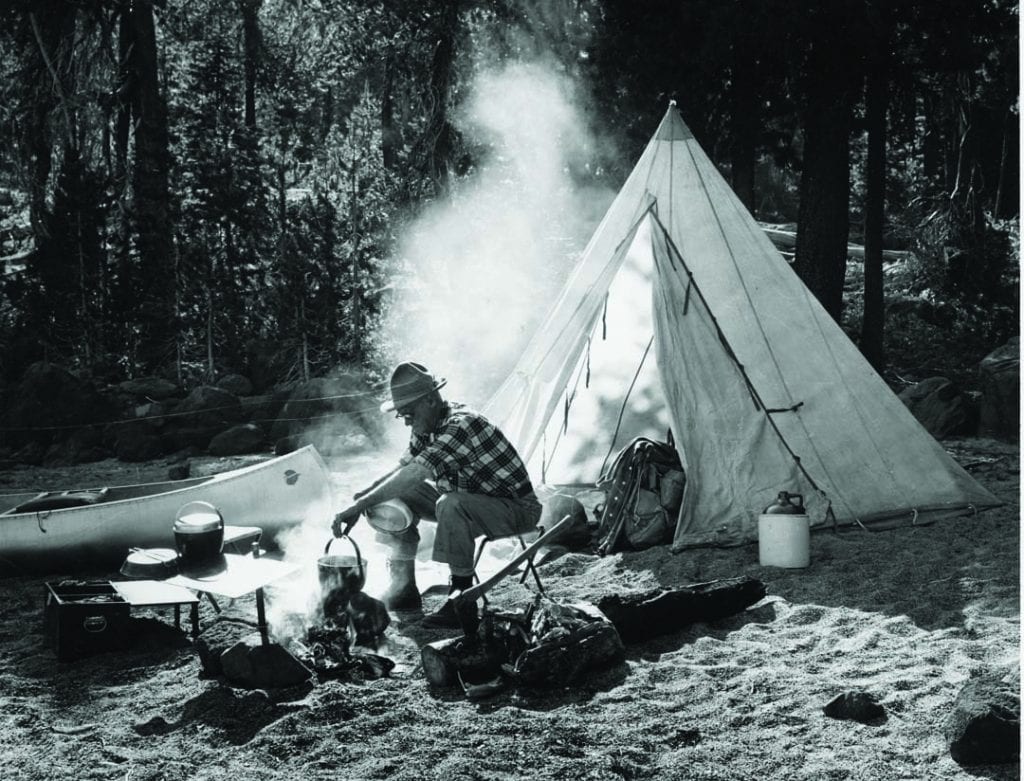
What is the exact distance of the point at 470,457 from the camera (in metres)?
4.74

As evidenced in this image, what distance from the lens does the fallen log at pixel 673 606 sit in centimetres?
427

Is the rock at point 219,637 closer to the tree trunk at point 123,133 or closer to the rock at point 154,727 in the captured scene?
the rock at point 154,727

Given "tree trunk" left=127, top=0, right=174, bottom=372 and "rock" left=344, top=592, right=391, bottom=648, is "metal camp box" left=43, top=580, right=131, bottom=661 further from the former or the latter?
"tree trunk" left=127, top=0, right=174, bottom=372

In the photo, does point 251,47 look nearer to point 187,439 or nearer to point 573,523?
point 187,439

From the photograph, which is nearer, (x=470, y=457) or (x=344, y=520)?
(x=344, y=520)

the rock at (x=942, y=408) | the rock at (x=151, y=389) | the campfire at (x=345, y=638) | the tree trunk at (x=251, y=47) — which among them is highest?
the tree trunk at (x=251, y=47)

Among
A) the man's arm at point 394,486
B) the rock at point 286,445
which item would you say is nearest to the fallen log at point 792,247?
the rock at point 286,445

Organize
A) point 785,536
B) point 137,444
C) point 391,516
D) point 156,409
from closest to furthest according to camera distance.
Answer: point 391,516 → point 785,536 → point 137,444 → point 156,409

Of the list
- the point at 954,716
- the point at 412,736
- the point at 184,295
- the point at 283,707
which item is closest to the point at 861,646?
the point at 954,716

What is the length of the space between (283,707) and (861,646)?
6.86ft

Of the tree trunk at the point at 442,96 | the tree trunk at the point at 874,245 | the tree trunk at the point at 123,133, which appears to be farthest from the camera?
the tree trunk at the point at 442,96

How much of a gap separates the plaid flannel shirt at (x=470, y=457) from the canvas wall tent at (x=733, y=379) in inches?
52.6

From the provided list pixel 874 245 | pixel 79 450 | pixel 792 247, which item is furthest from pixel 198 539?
pixel 792 247

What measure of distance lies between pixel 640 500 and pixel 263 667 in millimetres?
2662
